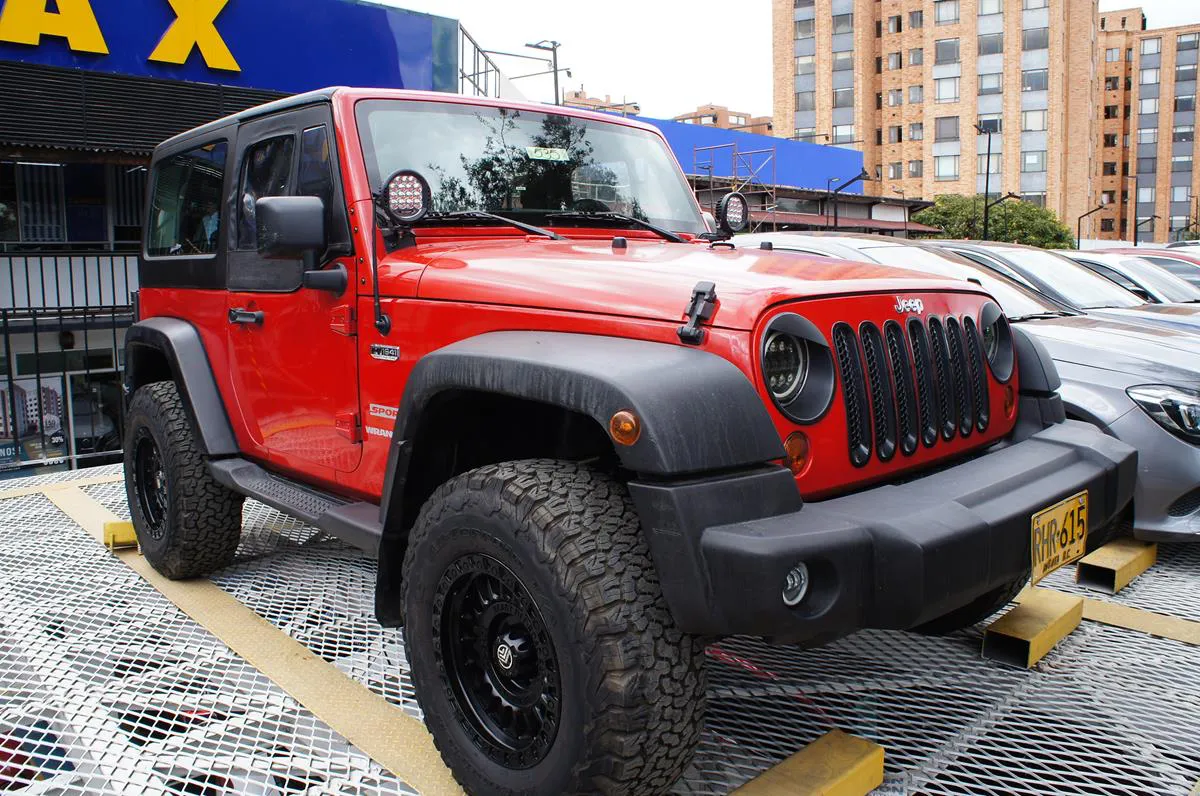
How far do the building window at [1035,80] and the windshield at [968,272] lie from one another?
6172cm

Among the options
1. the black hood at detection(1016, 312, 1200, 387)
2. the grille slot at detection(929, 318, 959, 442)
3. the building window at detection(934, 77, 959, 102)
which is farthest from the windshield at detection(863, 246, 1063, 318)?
the building window at detection(934, 77, 959, 102)

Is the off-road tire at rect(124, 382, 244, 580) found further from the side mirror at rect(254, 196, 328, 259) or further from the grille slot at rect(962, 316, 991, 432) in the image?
the grille slot at rect(962, 316, 991, 432)

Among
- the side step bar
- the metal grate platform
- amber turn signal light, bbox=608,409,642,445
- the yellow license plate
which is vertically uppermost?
amber turn signal light, bbox=608,409,642,445

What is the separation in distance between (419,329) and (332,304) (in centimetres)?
53

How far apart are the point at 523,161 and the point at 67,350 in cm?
1221

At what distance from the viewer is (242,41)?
42.5ft

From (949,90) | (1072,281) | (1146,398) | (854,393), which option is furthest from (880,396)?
(949,90)

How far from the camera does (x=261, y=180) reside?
3629 millimetres

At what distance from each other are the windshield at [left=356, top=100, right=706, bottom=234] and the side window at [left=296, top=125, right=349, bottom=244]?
0.16 metres

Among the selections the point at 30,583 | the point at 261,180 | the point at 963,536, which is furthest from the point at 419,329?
the point at 30,583

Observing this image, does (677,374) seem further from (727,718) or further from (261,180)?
(261,180)

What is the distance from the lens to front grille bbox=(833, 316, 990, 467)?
2303 millimetres

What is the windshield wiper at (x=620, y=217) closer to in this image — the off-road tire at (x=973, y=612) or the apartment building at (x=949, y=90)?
the off-road tire at (x=973, y=612)

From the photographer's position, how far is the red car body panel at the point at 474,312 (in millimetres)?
2229
